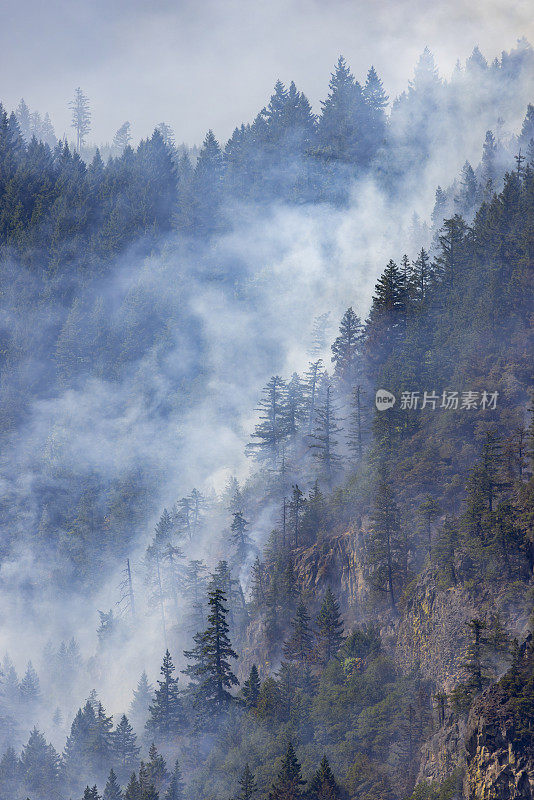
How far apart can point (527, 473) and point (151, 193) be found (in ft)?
290

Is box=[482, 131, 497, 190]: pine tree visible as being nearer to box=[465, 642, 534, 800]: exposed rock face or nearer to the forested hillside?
the forested hillside

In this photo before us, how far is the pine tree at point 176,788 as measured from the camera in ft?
158

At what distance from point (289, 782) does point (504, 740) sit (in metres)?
12.0

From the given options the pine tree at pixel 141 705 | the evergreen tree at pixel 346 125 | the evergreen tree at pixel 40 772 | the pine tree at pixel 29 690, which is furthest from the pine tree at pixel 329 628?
the evergreen tree at pixel 346 125

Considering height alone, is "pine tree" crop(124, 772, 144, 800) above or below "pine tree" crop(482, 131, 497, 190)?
below

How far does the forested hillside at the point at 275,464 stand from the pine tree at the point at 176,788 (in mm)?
442

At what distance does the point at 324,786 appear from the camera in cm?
4131

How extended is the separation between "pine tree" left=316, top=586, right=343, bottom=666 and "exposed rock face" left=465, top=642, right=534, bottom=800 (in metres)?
15.0

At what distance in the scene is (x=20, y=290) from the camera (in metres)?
114

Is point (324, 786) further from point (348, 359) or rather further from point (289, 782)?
point (348, 359)

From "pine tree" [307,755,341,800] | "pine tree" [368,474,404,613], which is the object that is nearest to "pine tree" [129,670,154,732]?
"pine tree" [368,474,404,613]

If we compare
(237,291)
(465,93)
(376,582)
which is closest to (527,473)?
(376,582)

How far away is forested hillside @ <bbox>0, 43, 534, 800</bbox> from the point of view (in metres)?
45.2

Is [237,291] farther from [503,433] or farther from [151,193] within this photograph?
[503,433]
